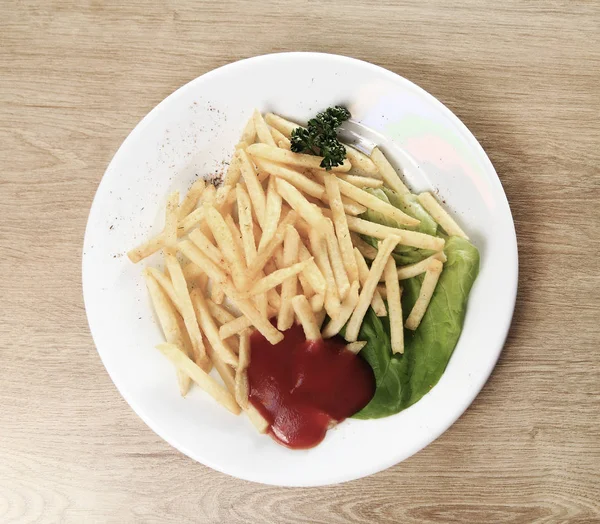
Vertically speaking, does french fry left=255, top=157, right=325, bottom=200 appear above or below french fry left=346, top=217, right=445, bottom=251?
Answer: above

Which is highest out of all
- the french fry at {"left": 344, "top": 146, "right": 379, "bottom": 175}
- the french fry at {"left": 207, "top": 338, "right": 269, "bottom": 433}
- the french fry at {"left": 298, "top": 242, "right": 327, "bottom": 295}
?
the french fry at {"left": 344, "top": 146, "right": 379, "bottom": 175}

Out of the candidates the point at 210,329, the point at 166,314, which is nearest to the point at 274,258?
the point at 210,329

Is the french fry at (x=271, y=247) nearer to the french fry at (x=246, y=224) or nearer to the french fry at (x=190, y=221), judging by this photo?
the french fry at (x=246, y=224)

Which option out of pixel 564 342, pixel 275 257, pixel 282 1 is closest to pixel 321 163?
pixel 275 257

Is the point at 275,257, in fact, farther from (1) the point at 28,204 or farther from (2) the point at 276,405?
(1) the point at 28,204

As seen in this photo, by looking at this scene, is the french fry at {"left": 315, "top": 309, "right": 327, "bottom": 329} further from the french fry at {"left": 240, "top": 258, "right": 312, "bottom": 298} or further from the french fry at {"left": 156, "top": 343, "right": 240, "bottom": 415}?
the french fry at {"left": 156, "top": 343, "right": 240, "bottom": 415}

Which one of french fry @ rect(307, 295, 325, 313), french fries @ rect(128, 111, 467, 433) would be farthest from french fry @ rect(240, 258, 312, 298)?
french fry @ rect(307, 295, 325, 313)

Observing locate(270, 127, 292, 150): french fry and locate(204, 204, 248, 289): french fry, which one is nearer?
locate(204, 204, 248, 289): french fry
